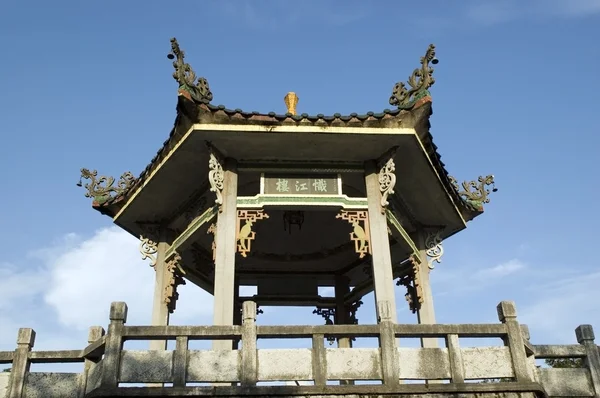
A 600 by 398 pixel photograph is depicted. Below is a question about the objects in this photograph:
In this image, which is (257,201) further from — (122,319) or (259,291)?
(259,291)

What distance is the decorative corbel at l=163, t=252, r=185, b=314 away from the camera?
45.9 ft

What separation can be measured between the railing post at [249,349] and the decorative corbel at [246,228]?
111 inches

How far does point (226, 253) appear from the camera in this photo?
37.6 ft

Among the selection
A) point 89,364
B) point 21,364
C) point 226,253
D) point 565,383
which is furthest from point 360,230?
point 21,364

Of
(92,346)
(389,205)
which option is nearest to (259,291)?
(389,205)

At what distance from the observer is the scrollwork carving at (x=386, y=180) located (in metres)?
12.4

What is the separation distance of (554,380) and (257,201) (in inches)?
244

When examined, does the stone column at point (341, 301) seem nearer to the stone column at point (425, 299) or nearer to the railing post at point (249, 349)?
the stone column at point (425, 299)

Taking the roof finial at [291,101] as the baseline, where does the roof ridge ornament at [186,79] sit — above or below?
below

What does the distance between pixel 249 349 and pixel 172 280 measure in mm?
5966

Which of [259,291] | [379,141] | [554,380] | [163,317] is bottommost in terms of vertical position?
[554,380]

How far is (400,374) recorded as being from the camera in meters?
8.67

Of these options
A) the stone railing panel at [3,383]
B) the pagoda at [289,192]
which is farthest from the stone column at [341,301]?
the stone railing panel at [3,383]

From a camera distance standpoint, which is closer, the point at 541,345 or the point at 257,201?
the point at 541,345
